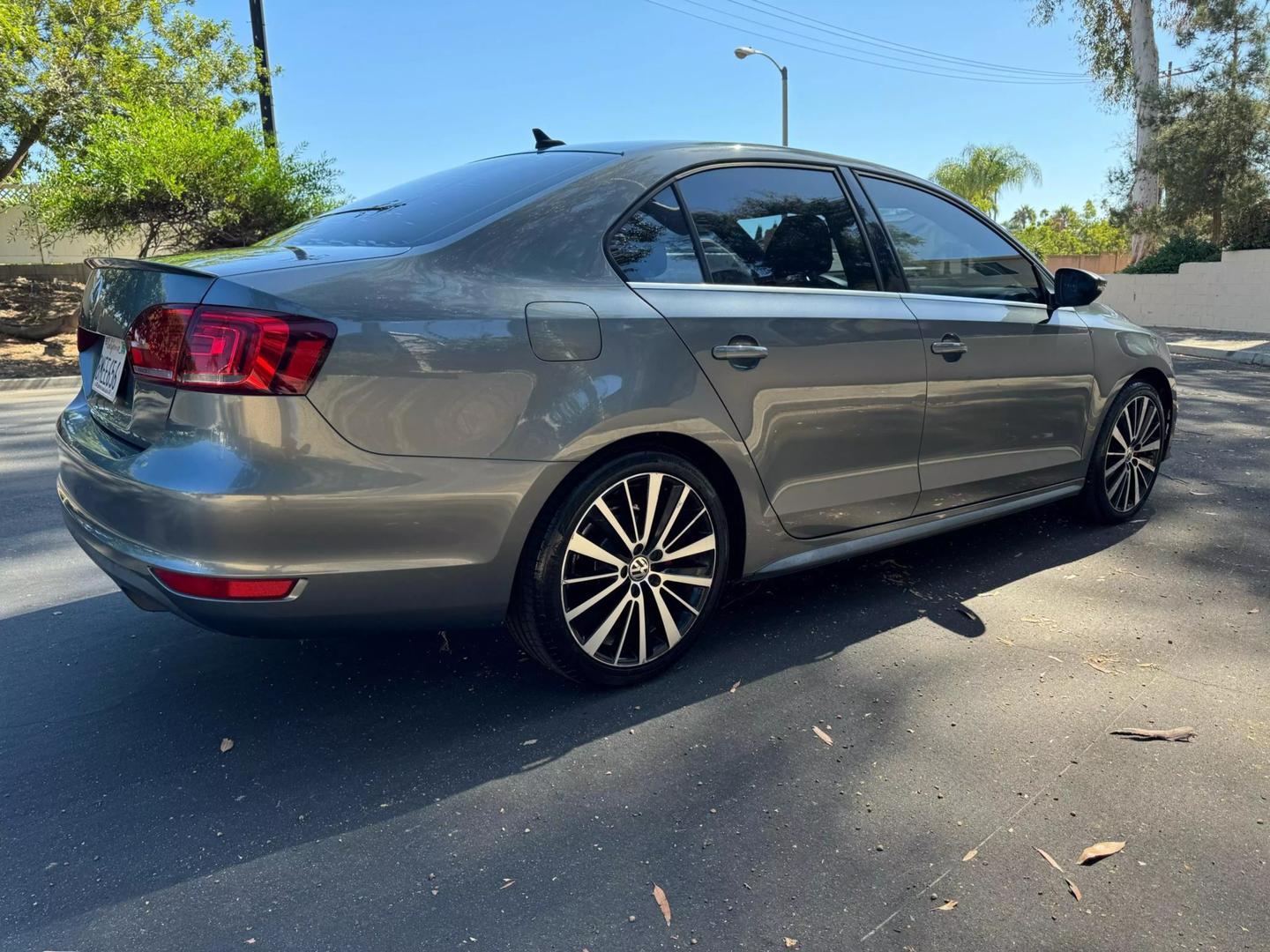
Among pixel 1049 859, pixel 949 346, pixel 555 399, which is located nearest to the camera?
pixel 1049 859

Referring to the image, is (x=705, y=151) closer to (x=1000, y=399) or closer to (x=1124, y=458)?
(x=1000, y=399)

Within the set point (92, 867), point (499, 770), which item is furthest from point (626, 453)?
point (92, 867)

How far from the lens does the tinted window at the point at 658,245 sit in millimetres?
2914

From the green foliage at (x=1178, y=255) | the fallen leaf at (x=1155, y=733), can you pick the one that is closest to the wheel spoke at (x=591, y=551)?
the fallen leaf at (x=1155, y=733)

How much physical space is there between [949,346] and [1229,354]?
14.0 meters

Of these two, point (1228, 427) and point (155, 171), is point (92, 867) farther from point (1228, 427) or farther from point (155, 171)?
point (155, 171)

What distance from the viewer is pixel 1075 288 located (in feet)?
13.8

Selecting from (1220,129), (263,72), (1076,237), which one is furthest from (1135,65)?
(1076,237)

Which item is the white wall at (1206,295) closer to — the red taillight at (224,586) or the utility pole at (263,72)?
the utility pole at (263,72)

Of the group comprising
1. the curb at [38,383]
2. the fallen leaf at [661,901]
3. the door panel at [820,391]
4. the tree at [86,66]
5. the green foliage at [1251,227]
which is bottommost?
the fallen leaf at [661,901]

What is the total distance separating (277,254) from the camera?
2670 mm

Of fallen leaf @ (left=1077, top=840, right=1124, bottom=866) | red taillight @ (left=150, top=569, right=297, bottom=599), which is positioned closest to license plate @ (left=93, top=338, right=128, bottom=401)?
red taillight @ (left=150, top=569, right=297, bottom=599)

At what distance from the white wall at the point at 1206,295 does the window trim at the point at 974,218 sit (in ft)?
49.6

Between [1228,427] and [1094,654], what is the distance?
556 cm
